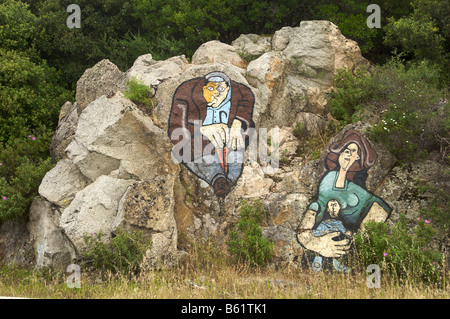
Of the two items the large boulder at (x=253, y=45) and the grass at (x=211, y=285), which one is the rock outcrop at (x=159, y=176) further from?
the large boulder at (x=253, y=45)

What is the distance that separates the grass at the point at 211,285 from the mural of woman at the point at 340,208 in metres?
0.72

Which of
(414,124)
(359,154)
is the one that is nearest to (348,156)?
(359,154)

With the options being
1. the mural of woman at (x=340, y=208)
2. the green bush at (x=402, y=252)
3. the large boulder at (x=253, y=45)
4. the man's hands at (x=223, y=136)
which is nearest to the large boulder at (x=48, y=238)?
the man's hands at (x=223, y=136)

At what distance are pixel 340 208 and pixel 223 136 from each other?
359 cm

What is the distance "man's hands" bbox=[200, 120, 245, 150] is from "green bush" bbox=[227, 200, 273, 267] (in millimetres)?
2449

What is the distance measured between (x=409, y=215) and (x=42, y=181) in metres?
8.90

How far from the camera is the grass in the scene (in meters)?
8.07

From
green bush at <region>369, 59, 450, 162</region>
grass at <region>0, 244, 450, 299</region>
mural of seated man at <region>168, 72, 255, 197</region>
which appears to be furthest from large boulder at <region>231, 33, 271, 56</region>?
grass at <region>0, 244, 450, 299</region>

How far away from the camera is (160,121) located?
12.5 m

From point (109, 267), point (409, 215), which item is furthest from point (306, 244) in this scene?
point (109, 267)

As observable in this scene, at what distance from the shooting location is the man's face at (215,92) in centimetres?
1269

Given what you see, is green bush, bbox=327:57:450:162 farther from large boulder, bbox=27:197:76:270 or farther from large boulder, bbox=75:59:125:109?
large boulder, bbox=27:197:76:270

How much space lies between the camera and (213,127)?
12477 millimetres

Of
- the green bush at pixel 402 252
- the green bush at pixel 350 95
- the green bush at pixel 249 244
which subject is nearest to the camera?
the green bush at pixel 402 252
